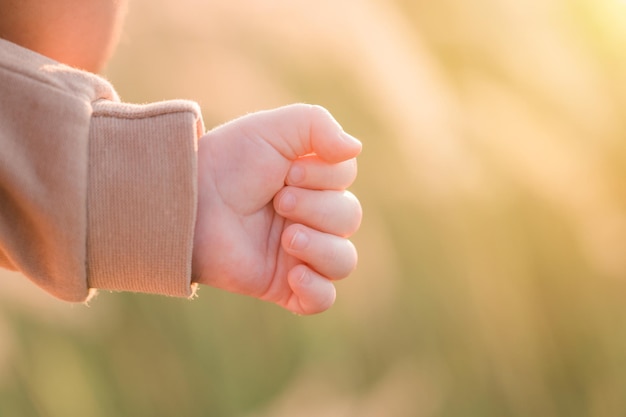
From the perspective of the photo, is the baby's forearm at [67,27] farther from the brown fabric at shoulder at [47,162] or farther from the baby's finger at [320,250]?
the baby's finger at [320,250]

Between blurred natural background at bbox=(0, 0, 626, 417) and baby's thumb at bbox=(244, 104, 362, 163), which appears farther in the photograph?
blurred natural background at bbox=(0, 0, 626, 417)

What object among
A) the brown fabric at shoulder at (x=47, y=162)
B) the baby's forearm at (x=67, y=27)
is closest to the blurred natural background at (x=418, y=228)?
the baby's forearm at (x=67, y=27)

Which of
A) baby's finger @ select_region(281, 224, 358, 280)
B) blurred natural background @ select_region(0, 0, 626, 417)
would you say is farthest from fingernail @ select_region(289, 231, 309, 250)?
blurred natural background @ select_region(0, 0, 626, 417)

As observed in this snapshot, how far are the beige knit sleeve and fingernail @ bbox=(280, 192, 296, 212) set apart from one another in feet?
0.21

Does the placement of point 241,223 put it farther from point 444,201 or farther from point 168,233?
point 444,201

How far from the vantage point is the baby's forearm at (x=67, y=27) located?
551 mm

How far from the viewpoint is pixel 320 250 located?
1.75 ft

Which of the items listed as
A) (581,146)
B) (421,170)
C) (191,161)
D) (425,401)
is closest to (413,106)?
(421,170)

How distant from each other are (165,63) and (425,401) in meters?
0.47

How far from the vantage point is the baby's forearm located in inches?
21.7

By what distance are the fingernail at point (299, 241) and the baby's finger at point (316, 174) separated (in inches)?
1.4

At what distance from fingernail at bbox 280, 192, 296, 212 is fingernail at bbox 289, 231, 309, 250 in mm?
18

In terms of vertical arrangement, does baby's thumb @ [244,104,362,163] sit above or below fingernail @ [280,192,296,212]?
above

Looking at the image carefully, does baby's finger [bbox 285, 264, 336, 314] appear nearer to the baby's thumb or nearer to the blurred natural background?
the baby's thumb
